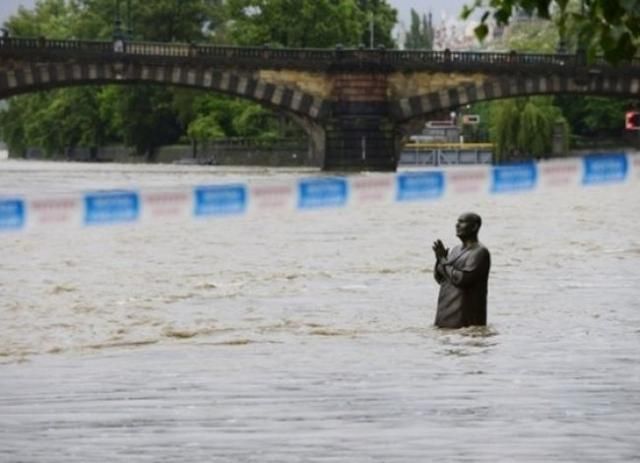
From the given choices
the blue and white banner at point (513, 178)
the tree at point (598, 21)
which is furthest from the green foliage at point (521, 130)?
the tree at point (598, 21)

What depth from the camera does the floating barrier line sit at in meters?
53.3

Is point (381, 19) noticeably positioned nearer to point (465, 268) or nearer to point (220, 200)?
point (220, 200)

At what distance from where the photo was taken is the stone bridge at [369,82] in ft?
320

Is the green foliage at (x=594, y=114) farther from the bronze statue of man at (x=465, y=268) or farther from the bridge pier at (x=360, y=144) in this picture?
the bronze statue of man at (x=465, y=268)

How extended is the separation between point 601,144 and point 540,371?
4570 inches

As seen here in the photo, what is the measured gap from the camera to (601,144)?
131m

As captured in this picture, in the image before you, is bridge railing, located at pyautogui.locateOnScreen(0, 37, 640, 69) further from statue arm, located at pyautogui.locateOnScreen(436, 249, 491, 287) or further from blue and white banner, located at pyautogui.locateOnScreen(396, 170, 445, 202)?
statue arm, located at pyautogui.locateOnScreen(436, 249, 491, 287)

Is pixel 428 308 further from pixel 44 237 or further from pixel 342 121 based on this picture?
pixel 342 121

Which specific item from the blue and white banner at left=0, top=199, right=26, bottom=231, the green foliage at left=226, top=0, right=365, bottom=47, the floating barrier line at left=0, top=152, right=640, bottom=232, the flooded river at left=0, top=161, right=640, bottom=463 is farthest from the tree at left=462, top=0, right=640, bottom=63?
the green foliage at left=226, top=0, right=365, bottom=47

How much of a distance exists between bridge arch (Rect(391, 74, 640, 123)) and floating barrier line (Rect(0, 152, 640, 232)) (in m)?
4.35

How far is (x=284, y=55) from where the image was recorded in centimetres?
10081

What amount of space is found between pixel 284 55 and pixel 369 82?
4.27 meters

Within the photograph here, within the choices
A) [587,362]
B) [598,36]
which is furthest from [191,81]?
[598,36]

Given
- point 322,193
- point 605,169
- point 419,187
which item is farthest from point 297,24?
point 322,193
